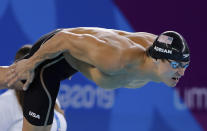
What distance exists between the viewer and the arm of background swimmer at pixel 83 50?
2930 millimetres

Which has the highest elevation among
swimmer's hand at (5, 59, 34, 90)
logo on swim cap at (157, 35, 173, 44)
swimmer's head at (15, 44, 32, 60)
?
logo on swim cap at (157, 35, 173, 44)

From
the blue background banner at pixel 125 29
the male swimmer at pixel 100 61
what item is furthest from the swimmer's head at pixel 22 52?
the blue background banner at pixel 125 29

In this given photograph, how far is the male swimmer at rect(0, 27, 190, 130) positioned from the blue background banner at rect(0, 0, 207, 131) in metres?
1.56

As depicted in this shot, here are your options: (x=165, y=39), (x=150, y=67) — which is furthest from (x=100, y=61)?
(x=165, y=39)

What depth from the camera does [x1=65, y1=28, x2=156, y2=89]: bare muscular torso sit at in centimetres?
303

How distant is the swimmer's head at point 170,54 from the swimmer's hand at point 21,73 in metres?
0.87

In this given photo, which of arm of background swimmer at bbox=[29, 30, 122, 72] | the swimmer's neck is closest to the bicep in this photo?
arm of background swimmer at bbox=[29, 30, 122, 72]

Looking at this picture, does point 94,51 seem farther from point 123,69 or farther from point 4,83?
point 4,83

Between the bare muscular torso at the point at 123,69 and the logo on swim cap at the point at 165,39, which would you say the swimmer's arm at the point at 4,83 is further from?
the logo on swim cap at the point at 165,39

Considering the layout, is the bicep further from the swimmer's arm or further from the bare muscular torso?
the swimmer's arm

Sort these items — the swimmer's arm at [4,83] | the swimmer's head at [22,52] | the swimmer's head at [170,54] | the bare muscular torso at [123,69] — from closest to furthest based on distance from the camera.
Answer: the swimmer's head at [170,54]
the bare muscular torso at [123,69]
the swimmer's arm at [4,83]
the swimmer's head at [22,52]

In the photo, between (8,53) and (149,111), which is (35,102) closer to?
(8,53)

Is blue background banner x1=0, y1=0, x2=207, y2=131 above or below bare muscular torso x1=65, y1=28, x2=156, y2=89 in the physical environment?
below

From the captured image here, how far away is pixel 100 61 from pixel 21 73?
24.5 inches
